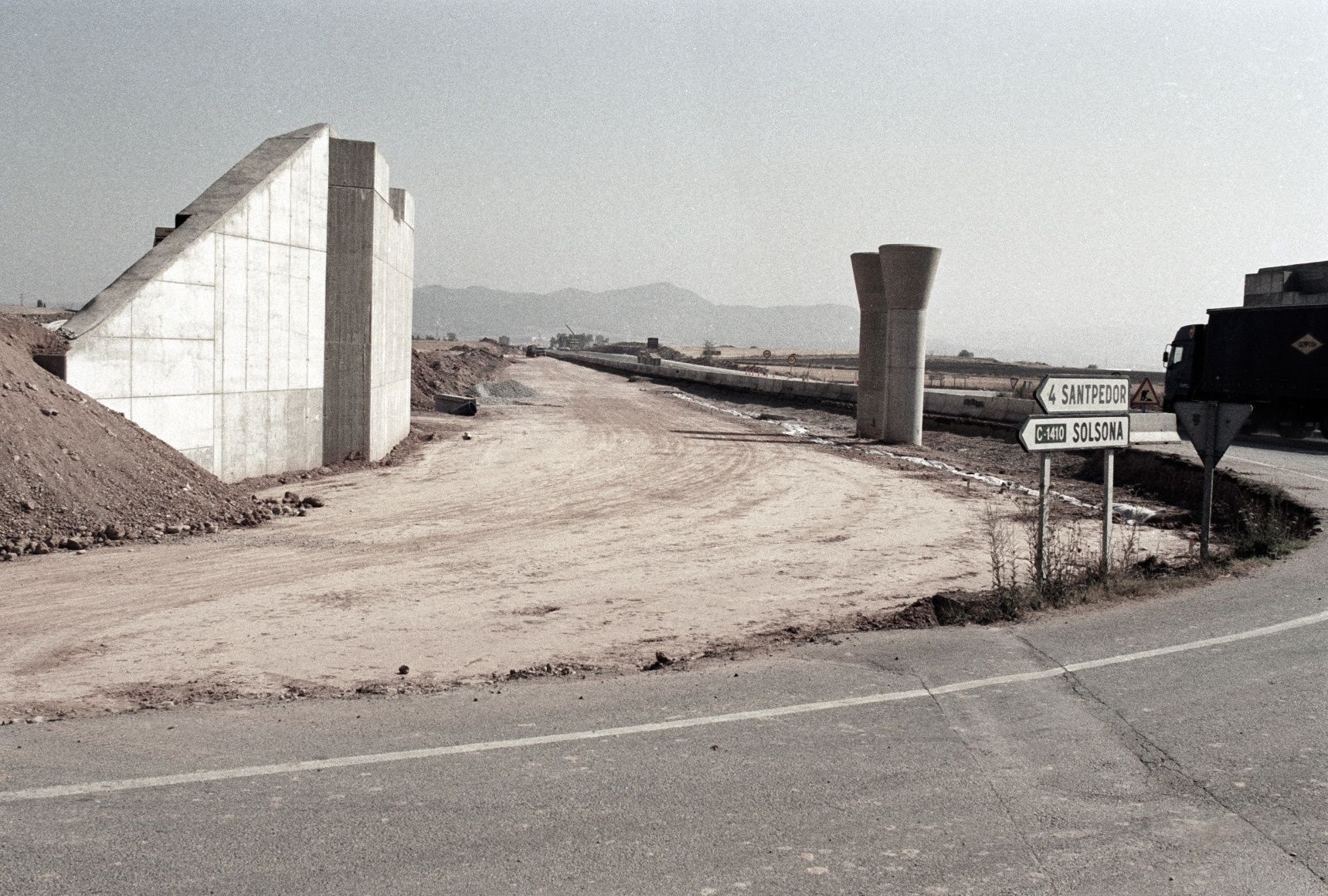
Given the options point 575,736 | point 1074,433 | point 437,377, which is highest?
point 437,377

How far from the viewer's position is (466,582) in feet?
37.0

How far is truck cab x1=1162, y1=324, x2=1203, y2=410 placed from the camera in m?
29.9

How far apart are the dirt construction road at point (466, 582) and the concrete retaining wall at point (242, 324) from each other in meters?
1.65

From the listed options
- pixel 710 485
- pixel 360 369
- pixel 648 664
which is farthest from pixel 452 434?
pixel 648 664

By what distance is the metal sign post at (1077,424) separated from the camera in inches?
396

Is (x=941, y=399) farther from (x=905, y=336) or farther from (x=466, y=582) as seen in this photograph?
(x=466, y=582)

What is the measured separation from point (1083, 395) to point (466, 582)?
6580 mm

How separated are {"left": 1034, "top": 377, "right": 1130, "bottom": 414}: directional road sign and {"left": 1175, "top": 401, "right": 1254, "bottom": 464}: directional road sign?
69 centimetres

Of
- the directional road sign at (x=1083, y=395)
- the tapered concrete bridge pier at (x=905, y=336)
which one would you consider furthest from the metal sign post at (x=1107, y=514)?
the tapered concrete bridge pier at (x=905, y=336)

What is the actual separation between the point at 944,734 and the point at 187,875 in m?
3.98

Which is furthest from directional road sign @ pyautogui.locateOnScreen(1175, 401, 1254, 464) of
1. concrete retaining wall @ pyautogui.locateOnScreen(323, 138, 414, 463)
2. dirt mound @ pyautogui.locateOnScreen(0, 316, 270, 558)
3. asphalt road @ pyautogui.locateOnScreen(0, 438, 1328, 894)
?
concrete retaining wall @ pyautogui.locateOnScreen(323, 138, 414, 463)

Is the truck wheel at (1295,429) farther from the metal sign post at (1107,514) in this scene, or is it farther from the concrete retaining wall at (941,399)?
the metal sign post at (1107,514)

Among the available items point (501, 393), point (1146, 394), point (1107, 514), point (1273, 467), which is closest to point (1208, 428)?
point (1107, 514)

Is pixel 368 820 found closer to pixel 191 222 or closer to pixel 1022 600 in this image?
pixel 1022 600
